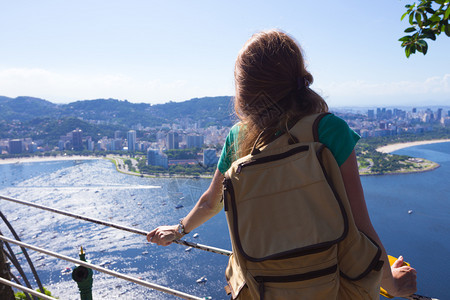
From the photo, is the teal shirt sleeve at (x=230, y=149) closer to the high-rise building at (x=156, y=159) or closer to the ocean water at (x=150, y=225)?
the ocean water at (x=150, y=225)

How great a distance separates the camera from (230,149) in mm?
520

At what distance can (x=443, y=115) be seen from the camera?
142 ft

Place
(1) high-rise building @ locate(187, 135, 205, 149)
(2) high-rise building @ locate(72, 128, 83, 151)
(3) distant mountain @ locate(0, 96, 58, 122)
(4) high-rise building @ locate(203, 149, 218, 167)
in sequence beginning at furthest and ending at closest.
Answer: (3) distant mountain @ locate(0, 96, 58, 122), (2) high-rise building @ locate(72, 128, 83, 151), (1) high-rise building @ locate(187, 135, 205, 149), (4) high-rise building @ locate(203, 149, 218, 167)

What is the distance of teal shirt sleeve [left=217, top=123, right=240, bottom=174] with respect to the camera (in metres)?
0.51

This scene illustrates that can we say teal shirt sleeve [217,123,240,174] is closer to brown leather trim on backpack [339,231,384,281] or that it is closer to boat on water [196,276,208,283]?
brown leather trim on backpack [339,231,384,281]

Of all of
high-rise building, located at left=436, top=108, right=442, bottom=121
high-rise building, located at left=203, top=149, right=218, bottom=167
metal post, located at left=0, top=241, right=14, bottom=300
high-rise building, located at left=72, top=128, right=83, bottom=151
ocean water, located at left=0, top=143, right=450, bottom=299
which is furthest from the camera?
high-rise building, located at left=436, top=108, right=442, bottom=121

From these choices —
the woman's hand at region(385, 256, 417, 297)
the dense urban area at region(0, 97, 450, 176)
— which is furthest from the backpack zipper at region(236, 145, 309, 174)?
the dense urban area at region(0, 97, 450, 176)

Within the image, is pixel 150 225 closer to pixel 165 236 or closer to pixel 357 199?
pixel 165 236

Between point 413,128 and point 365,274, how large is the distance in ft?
131

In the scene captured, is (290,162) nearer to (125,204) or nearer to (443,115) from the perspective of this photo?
(125,204)

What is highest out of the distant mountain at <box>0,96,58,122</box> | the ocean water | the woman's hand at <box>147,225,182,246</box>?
the distant mountain at <box>0,96,58,122</box>

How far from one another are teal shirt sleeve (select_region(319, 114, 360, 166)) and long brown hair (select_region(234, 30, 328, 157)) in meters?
0.04

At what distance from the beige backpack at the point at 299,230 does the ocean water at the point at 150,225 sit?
850cm

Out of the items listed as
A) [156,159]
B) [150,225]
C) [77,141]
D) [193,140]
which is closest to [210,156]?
[150,225]
